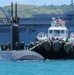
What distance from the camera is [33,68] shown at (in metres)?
47.3

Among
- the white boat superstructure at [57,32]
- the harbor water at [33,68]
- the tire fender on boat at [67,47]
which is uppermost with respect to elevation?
the white boat superstructure at [57,32]

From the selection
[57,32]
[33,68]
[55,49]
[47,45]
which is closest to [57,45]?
[55,49]

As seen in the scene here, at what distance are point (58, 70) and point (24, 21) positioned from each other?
328 feet

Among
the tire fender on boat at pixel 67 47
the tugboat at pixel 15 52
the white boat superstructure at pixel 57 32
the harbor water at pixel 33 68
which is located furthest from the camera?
the white boat superstructure at pixel 57 32

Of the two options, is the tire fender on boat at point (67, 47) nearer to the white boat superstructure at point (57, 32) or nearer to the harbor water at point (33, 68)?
the harbor water at point (33, 68)

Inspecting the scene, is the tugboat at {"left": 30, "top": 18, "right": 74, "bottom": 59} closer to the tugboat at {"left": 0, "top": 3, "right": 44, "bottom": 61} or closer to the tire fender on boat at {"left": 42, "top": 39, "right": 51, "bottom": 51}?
the tire fender on boat at {"left": 42, "top": 39, "right": 51, "bottom": 51}

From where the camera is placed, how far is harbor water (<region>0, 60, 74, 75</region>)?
43.0m

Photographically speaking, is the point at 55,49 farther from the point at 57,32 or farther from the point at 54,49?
the point at 57,32

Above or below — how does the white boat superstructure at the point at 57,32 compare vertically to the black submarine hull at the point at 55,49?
above

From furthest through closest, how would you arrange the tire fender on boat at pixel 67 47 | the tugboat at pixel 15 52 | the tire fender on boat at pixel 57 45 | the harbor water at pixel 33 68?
1. the tire fender on boat at pixel 67 47
2. the tire fender on boat at pixel 57 45
3. the tugboat at pixel 15 52
4. the harbor water at pixel 33 68

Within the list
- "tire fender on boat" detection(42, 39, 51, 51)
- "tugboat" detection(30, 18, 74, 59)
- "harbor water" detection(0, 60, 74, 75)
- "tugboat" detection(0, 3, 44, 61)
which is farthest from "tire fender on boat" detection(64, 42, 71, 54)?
"harbor water" detection(0, 60, 74, 75)

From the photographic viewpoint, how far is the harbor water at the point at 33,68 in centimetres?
4297

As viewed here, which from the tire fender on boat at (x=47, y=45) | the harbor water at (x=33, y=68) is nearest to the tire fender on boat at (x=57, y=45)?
the tire fender on boat at (x=47, y=45)

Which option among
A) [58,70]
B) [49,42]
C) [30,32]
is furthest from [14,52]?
[30,32]
